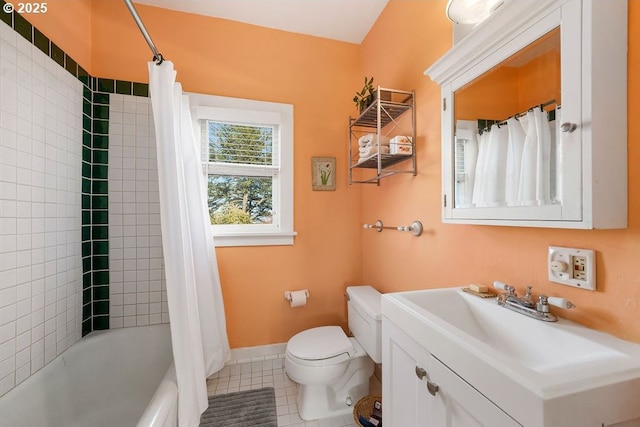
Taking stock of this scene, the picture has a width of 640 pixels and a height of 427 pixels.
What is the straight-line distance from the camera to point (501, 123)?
2.86 feet

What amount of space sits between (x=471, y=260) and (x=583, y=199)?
54cm

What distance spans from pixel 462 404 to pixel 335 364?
35.7 inches

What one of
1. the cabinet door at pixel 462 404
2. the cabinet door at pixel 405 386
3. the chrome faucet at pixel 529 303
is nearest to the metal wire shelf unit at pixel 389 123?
the chrome faucet at pixel 529 303

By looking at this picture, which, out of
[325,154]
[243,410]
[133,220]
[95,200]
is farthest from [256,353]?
[325,154]

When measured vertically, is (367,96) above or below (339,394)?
above

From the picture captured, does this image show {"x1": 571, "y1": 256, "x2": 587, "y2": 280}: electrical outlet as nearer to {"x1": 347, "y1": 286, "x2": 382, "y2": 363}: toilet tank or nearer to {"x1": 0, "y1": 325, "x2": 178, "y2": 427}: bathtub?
{"x1": 347, "y1": 286, "x2": 382, "y2": 363}: toilet tank

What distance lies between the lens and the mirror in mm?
708

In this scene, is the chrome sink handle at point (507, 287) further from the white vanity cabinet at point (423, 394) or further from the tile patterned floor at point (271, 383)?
the tile patterned floor at point (271, 383)

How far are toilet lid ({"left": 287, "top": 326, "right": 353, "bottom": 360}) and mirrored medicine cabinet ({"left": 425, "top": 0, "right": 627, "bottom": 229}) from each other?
987 mm

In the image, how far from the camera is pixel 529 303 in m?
0.80

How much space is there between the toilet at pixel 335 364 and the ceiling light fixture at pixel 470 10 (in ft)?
4.70

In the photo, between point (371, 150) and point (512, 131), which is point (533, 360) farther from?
point (371, 150)

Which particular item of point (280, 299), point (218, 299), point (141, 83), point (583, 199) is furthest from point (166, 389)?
point (141, 83)

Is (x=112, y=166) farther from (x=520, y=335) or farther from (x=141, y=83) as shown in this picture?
(x=520, y=335)
